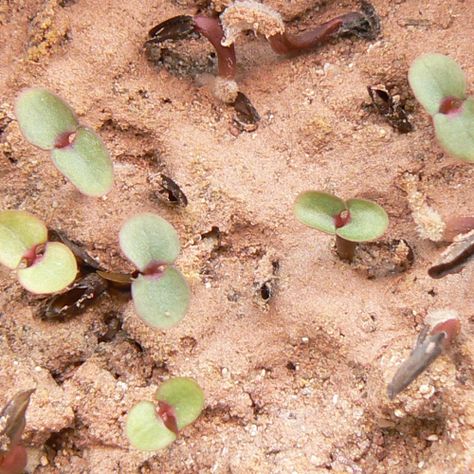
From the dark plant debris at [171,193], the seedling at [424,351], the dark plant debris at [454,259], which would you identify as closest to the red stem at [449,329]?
the seedling at [424,351]

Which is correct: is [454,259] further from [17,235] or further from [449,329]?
[17,235]

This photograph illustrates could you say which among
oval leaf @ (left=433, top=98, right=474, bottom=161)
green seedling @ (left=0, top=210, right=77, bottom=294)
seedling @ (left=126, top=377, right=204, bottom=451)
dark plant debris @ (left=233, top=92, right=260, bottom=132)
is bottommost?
seedling @ (left=126, top=377, right=204, bottom=451)

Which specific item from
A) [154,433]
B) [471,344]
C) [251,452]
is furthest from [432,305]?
[154,433]

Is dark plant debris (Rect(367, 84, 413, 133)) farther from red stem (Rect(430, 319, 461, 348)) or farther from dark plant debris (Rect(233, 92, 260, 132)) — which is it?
red stem (Rect(430, 319, 461, 348))

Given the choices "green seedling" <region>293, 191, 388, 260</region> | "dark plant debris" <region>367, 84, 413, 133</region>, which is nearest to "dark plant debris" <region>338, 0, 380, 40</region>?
"dark plant debris" <region>367, 84, 413, 133</region>

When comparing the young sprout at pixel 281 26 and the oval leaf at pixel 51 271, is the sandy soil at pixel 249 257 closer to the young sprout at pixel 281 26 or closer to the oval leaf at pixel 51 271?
the young sprout at pixel 281 26

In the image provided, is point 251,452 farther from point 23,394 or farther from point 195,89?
point 195,89
